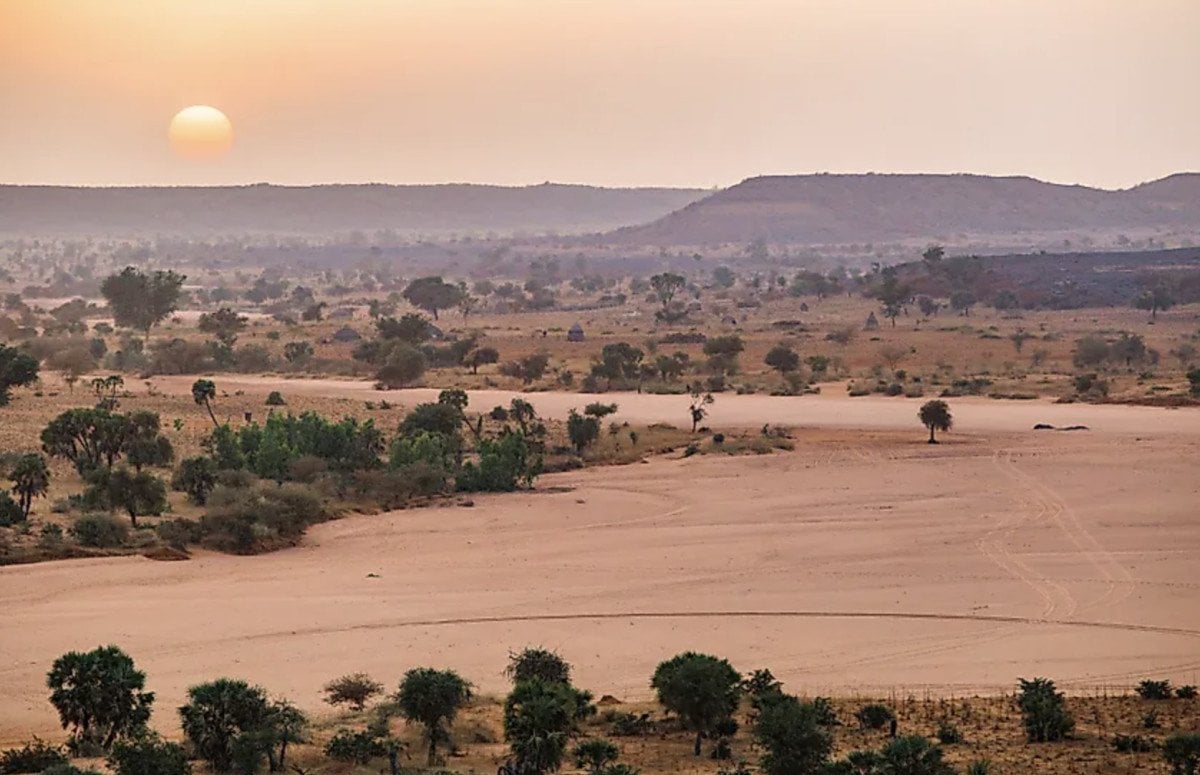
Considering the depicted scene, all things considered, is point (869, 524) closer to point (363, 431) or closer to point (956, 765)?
point (363, 431)

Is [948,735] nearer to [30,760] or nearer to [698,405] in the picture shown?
[30,760]

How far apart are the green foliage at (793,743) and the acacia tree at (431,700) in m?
4.76

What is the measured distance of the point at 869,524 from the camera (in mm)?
42906

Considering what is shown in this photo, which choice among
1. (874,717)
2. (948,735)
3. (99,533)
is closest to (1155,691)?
(948,735)

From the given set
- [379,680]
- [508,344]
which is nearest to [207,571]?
[379,680]

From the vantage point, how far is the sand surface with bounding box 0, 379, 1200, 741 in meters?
29.5

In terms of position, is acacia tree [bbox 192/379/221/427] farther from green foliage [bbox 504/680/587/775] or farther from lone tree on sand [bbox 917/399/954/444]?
green foliage [bbox 504/680/587/775]

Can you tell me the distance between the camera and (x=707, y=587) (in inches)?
1409

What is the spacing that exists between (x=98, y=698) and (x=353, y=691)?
4.49 m

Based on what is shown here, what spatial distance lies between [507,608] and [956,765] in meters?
13.5

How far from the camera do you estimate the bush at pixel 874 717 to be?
24578 mm

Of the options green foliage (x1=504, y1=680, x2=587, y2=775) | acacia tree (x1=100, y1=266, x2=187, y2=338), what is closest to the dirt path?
green foliage (x1=504, y1=680, x2=587, y2=775)

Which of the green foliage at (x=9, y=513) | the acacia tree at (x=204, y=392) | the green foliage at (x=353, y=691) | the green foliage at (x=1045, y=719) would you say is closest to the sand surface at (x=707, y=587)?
the green foliage at (x=353, y=691)

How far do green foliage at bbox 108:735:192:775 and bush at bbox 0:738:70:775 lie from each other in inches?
41.5
